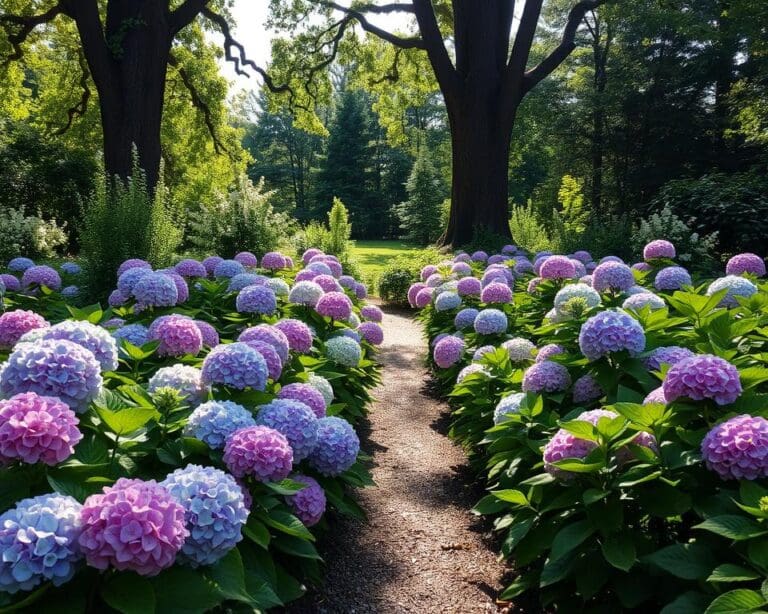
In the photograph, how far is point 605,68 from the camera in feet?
83.3

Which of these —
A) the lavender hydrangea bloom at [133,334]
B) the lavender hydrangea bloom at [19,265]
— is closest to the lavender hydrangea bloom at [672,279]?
the lavender hydrangea bloom at [133,334]

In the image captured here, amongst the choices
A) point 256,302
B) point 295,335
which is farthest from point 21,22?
point 295,335

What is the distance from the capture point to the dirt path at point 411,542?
256cm

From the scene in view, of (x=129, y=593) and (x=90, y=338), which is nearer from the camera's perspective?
(x=129, y=593)

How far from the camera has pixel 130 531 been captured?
116 centimetres

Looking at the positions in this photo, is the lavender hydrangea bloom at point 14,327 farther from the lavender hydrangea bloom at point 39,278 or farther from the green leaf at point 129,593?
the lavender hydrangea bloom at point 39,278

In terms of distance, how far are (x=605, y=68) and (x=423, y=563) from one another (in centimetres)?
2734

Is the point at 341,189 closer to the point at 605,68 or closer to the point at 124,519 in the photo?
the point at 605,68

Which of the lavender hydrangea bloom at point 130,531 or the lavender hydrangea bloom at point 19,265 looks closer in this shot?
the lavender hydrangea bloom at point 130,531

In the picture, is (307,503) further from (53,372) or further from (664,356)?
(664,356)

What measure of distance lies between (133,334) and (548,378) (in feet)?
6.75

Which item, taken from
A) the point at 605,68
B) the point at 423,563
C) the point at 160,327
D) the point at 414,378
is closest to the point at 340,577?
the point at 423,563

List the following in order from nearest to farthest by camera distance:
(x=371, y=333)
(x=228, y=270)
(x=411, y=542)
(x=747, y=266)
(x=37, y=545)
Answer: (x=37, y=545), (x=411, y=542), (x=747, y=266), (x=228, y=270), (x=371, y=333)

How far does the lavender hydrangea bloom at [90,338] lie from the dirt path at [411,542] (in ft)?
4.07
